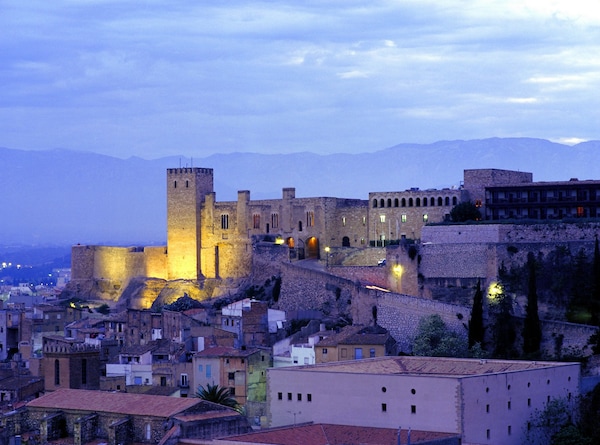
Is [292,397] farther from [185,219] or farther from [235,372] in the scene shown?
[185,219]

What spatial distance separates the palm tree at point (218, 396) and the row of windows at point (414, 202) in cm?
2288

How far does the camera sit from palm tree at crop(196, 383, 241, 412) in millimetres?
53156

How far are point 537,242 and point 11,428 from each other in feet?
87.1

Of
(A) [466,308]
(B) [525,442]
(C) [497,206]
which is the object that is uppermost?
(C) [497,206]

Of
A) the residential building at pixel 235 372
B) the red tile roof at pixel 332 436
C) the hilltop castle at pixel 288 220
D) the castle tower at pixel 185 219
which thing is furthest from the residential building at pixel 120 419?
the castle tower at pixel 185 219

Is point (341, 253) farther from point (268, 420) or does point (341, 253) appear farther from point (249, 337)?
point (268, 420)

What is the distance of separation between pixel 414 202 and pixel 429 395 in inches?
1264

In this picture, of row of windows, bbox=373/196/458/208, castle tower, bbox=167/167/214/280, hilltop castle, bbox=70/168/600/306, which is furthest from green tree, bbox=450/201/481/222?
castle tower, bbox=167/167/214/280

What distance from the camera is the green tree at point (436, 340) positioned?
5753 cm

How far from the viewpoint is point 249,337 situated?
65812 millimetres

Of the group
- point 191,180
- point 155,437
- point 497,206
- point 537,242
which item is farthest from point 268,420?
point 191,180

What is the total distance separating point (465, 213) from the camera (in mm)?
72062

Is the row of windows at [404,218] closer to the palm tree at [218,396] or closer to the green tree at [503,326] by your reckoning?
the green tree at [503,326]

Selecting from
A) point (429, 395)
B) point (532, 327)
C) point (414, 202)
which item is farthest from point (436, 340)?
point (414, 202)
